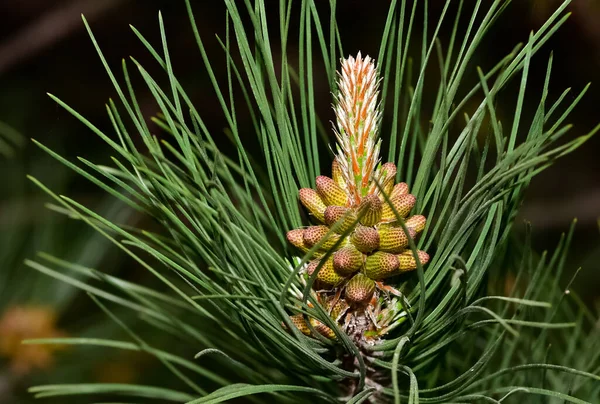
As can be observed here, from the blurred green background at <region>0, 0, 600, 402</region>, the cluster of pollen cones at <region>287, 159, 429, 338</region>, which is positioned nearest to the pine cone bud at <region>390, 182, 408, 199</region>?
the cluster of pollen cones at <region>287, 159, 429, 338</region>

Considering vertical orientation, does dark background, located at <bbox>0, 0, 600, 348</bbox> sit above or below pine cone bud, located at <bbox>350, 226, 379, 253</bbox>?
above

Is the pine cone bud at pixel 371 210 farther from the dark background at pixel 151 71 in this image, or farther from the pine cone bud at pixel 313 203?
the dark background at pixel 151 71

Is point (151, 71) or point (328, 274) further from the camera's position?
point (151, 71)

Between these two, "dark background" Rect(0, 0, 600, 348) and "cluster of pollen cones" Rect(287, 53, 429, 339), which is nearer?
"cluster of pollen cones" Rect(287, 53, 429, 339)

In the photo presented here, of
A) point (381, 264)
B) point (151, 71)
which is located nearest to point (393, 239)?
point (381, 264)

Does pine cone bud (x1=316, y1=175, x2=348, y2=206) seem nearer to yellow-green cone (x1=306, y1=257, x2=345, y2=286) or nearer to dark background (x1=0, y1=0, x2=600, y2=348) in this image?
yellow-green cone (x1=306, y1=257, x2=345, y2=286)

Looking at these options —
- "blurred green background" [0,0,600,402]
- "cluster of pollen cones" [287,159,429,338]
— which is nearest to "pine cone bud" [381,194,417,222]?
"cluster of pollen cones" [287,159,429,338]

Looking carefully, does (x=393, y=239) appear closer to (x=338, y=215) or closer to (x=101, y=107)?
(x=338, y=215)

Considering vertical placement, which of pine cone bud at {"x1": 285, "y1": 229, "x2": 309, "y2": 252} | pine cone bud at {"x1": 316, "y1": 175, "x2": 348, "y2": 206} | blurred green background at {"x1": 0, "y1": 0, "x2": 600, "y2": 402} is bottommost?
pine cone bud at {"x1": 285, "y1": 229, "x2": 309, "y2": 252}
